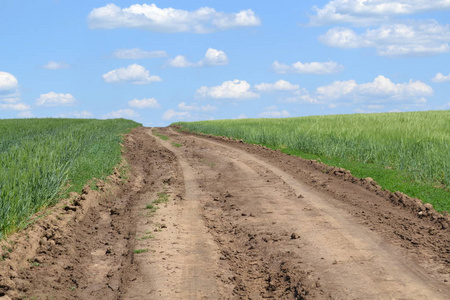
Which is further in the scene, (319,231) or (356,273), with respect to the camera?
(319,231)

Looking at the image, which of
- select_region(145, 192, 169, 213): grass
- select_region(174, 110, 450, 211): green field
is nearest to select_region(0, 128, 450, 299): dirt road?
select_region(145, 192, 169, 213): grass

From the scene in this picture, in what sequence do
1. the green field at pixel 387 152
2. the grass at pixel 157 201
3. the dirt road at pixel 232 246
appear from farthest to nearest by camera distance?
the green field at pixel 387 152
the grass at pixel 157 201
the dirt road at pixel 232 246

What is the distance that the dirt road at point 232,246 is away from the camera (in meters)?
7.19

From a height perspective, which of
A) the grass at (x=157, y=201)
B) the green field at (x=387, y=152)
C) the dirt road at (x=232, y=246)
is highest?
the green field at (x=387, y=152)

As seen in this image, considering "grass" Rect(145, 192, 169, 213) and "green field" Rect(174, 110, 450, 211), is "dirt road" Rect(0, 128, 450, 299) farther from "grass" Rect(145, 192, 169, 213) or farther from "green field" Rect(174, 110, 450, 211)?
"green field" Rect(174, 110, 450, 211)

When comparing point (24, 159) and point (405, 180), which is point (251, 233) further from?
point (405, 180)

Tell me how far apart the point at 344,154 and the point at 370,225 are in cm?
1297

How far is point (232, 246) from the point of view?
9.29 meters

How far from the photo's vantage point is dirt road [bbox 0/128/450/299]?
719 centimetres

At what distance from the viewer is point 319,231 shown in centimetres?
997

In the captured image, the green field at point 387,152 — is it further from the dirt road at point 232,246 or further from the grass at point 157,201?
the grass at point 157,201

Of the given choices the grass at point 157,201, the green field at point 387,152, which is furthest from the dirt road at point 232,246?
the green field at point 387,152

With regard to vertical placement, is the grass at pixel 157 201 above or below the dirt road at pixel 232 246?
above

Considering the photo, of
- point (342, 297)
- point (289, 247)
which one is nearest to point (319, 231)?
point (289, 247)
